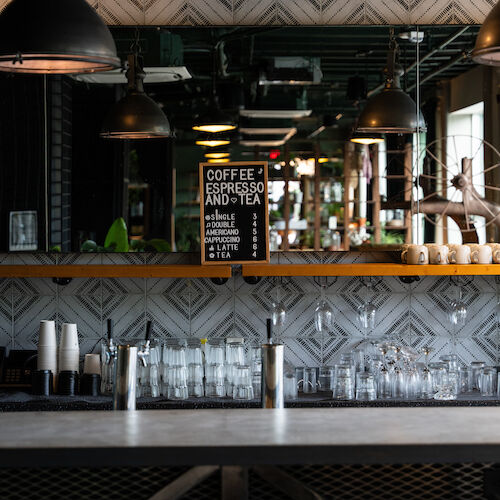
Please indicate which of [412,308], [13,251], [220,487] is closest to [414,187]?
[412,308]

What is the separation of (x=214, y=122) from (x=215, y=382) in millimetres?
1536

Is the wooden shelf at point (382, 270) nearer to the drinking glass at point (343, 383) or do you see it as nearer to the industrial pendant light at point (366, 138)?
the drinking glass at point (343, 383)

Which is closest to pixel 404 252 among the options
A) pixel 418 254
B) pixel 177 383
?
pixel 418 254

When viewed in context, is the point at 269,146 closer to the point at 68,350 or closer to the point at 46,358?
the point at 68,350

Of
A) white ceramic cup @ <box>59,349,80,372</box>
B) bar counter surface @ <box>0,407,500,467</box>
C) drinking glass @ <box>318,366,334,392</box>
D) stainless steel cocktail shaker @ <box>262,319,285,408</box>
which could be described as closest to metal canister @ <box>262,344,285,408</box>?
stainless steel cocktail shaker @ <box>262,319,285,408</box>

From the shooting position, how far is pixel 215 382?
14.5 feet

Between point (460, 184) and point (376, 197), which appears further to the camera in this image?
point (376, 197)

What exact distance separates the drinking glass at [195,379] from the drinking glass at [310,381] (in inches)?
22.4

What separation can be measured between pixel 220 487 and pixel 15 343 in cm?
258

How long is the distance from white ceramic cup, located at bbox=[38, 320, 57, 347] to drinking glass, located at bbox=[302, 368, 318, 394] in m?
1.37

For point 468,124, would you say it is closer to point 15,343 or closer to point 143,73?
point 143,73

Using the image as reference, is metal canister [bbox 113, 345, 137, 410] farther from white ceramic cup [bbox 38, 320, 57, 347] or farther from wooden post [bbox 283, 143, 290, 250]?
wooden post [bbox 283, 143, 290, 250]

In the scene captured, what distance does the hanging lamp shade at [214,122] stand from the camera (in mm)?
4941

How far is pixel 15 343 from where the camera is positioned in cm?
493
